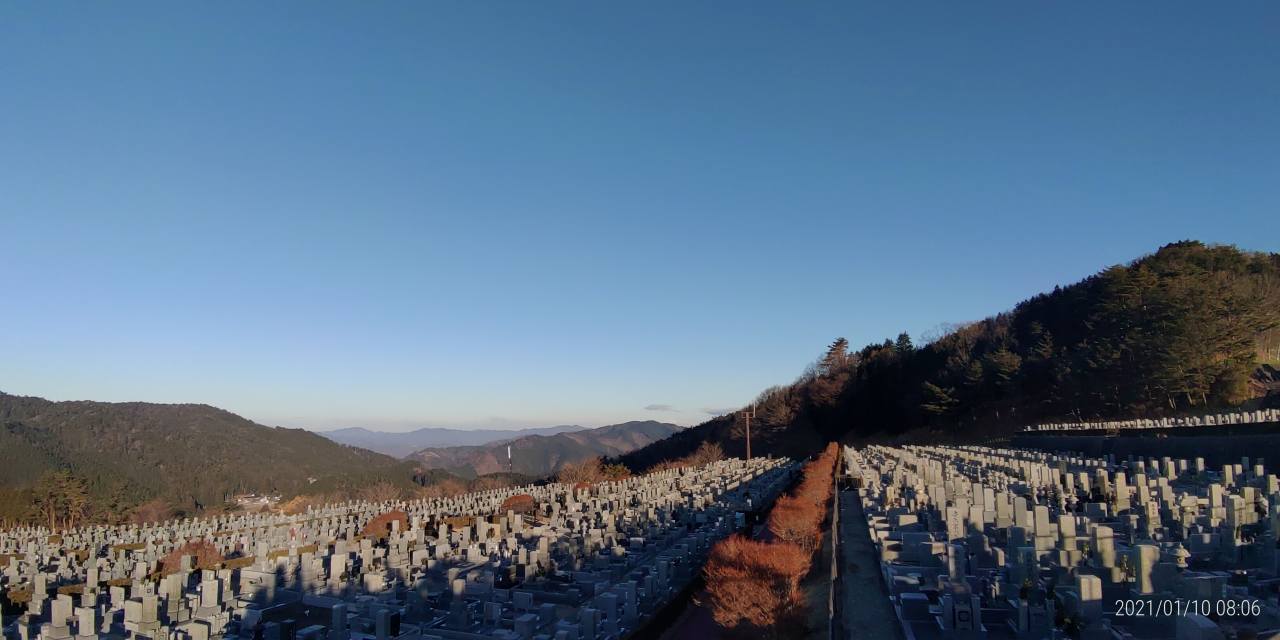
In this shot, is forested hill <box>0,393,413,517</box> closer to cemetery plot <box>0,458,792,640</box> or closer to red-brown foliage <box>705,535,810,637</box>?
cemetery plot <box>0,458,792,640</box>

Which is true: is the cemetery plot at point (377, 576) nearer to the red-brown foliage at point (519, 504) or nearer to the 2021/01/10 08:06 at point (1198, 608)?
the red-brown foliage at point (519, 504)

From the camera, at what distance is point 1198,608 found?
25.4ft

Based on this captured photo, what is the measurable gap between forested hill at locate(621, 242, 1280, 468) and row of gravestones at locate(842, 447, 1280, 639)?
57.0 feet

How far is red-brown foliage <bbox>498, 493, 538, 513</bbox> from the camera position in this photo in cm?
3212

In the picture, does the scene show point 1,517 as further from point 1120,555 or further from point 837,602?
point 1120,555

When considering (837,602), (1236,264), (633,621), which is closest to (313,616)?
(633,621)

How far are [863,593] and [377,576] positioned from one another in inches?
389

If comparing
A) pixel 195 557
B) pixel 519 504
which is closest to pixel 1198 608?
pixel 195 557

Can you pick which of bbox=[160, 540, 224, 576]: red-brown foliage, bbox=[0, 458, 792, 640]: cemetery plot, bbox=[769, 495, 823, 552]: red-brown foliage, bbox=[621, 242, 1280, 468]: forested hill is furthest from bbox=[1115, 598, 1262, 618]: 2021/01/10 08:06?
bbox=[621, 242, 1280, 468]: forested hill

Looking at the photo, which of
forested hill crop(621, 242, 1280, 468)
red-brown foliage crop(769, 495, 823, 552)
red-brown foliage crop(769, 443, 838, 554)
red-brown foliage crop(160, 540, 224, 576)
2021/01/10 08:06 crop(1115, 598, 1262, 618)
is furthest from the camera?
forested hill crop(621, 242, 1280, 468)

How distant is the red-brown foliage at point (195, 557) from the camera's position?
18891mm

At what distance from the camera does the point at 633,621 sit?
42.9 ft

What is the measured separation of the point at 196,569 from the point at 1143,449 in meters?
28.6

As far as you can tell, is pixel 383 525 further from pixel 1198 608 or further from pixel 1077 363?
pixel 1077 363
